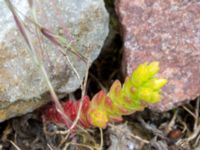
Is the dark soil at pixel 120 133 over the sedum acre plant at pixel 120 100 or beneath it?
beneath

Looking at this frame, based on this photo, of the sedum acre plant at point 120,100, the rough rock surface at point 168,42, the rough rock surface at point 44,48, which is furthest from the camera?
the rough rock surface at point 168,42

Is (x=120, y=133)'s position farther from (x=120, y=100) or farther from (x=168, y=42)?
(x=168, y=42)

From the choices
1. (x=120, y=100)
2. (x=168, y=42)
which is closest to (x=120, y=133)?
(x=120, y=100)

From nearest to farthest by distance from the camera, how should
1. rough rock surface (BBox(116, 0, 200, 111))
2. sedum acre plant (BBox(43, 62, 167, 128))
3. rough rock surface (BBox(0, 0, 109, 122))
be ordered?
sedum acre plant (BBox(43, 62, 167, 128)) → rough rock surface (BBox(0, 0, 109, 122)) → rough rock surface (BBox(116, 0, 200, 111))

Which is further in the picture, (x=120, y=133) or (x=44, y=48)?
(x=120, y=133)

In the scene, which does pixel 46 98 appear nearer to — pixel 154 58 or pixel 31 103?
pixel 31 103

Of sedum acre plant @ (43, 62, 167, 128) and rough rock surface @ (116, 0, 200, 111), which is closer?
sedum acre plant @ (43, 62, 167, 128)
